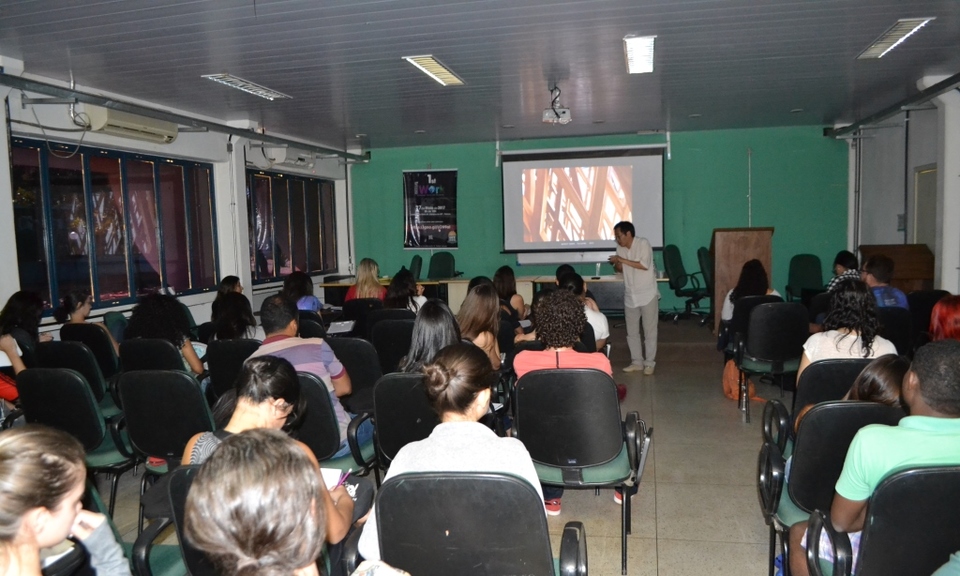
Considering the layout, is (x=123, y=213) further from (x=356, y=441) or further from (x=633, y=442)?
(x=633, y=442)

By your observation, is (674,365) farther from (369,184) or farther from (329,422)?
(369,184)

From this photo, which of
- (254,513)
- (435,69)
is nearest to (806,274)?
(435,69)

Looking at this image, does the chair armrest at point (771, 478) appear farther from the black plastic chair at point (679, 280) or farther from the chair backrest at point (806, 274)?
the chair backrest at point (806, 274)

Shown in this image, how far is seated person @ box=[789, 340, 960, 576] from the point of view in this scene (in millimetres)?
1781

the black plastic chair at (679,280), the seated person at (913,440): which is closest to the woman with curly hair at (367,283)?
the seated person at (913,440)

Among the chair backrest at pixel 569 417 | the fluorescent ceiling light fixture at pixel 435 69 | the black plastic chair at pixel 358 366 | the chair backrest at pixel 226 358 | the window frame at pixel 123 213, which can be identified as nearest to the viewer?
the chair backrest at pixel 569 417

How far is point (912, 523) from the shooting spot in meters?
1.69

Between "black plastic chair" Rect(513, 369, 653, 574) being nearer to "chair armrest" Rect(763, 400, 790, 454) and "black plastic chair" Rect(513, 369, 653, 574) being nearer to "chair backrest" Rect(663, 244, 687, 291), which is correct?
"chair armrest" Rect(763, 400, 790, 454)

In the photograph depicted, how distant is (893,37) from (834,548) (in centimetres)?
492

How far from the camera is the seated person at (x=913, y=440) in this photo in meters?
1.78

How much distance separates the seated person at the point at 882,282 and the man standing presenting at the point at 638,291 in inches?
82.2

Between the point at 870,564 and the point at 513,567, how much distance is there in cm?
94

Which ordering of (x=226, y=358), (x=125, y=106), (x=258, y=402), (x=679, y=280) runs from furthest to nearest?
(x=679, y=280), (x=125, y=106), (x=226, y=358), (x=258, y=402)

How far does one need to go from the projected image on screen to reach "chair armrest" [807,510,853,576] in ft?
30.0
